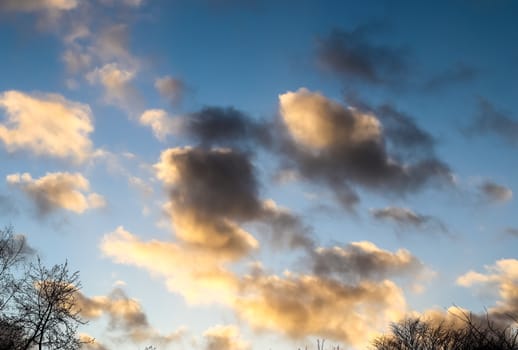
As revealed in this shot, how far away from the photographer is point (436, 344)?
5228 centimetres

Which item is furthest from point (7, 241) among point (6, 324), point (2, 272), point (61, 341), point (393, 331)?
point (393, 331)

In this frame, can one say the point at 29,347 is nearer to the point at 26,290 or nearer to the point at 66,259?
the point at 26,290

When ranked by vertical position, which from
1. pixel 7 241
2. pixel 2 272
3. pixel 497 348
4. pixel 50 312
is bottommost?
pixel 497 348

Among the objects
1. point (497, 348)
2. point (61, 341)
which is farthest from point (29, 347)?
point (497, 348)

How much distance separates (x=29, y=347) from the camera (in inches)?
1566

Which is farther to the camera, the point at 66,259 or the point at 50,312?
the point at 66,259

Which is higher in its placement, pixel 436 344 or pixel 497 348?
pixel 436 344

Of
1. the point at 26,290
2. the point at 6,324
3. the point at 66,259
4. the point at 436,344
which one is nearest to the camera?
the point at 6,324

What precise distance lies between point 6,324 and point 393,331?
53.5 m

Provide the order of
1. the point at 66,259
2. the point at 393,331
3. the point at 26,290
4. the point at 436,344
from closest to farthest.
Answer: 1. the point at 26,290
2. the point at 66,259
3. the point at 436,344
4. the point at 393,331

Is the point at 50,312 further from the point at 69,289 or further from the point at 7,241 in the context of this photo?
the point at 7,241

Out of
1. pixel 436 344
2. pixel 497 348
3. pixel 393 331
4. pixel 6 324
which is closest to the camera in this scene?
pixel 497 348

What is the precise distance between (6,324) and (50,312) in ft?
12.2

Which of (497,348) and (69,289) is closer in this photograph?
(497,348)
